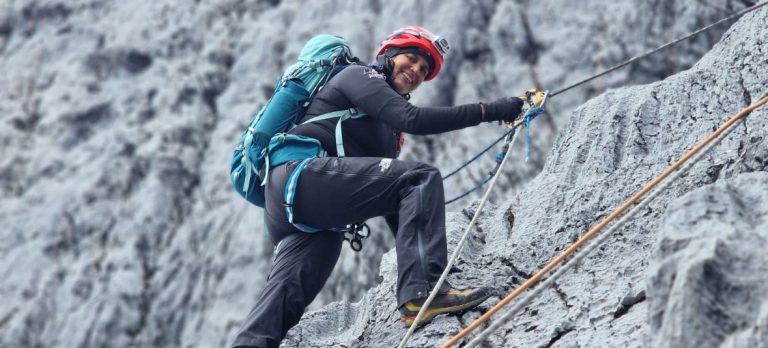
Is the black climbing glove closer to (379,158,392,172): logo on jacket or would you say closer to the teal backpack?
(379,158,392,172): logo on jacket

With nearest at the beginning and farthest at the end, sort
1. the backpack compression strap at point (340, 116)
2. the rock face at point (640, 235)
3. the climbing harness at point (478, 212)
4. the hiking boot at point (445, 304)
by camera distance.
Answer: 1. the rock face at point (640, 235)
2. the climbing harness at point (478, 212)
3. the hiking boot at point (445, 304)
4. the backpack compression strap at point (340, 116)

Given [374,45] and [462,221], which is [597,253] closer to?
[462,221]

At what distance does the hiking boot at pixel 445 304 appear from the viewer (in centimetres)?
565

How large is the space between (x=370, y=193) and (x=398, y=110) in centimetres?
65

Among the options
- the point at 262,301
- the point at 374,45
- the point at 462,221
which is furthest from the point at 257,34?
the point at 262,301

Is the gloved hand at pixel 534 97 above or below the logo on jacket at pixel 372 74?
above

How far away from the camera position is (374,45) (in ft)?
63.5

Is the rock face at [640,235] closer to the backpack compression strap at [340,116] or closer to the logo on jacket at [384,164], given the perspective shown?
the logo on jacket at [384,164]

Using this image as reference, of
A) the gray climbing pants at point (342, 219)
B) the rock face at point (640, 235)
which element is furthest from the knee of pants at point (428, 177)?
the rock face at point (640, 235)

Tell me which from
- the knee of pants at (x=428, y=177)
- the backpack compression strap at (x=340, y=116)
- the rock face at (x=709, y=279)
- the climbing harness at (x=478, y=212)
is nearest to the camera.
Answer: the rock face at (x=709, y=279)

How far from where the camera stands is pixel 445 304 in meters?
5.66

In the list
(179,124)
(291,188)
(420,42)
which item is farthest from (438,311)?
(179,124)

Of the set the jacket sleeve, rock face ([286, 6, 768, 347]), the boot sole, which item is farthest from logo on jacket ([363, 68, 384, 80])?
the boot sole

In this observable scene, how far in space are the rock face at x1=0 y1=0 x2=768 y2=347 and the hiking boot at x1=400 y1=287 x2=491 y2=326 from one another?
22.2ft
